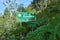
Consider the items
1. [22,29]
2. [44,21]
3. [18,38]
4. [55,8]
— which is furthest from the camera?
[18,38]

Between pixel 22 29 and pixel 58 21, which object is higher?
pixel 58 21

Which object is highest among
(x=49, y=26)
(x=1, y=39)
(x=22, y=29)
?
(x=49, y=26)

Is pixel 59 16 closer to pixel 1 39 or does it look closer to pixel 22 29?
pixel 22 29

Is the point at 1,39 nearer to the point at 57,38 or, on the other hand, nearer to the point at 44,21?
the point at 44,21

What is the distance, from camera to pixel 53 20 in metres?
8.04

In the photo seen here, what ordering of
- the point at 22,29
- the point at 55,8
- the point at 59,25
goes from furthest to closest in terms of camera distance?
1. the point at 22,29
2. the point at 55,8
3. the point at 59,25

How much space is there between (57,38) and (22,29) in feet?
15.0

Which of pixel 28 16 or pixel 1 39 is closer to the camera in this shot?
pixel 28 16

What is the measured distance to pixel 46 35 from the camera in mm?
8438

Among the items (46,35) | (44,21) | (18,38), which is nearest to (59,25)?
(46,35)

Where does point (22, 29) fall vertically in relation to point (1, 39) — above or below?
above

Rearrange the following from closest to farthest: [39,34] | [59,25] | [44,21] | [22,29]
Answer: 1. [59,25]
2. [39,34]
3. [44,21]
4. [22,29]

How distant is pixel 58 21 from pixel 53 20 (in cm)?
20

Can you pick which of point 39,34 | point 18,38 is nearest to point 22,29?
point 18,38
